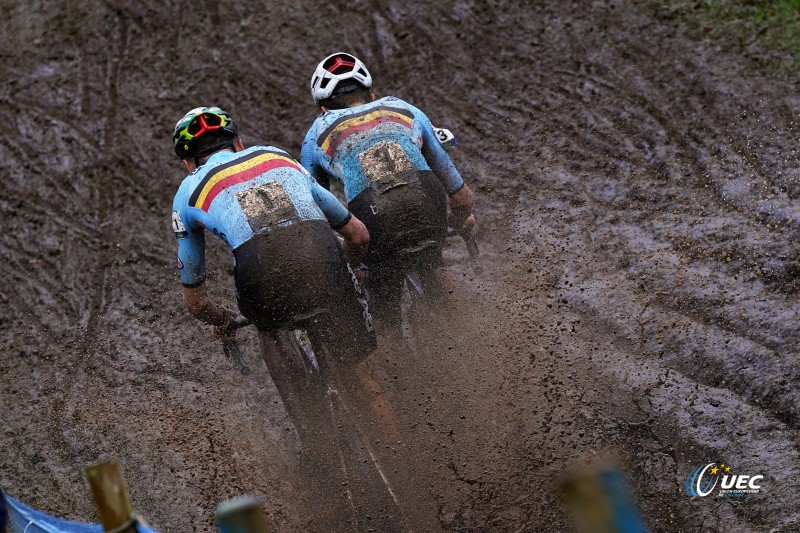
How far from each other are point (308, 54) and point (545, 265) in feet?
16.4

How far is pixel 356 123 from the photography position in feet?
22.9

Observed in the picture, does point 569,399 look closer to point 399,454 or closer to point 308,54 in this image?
point 399,454

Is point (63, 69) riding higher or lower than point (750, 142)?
higher

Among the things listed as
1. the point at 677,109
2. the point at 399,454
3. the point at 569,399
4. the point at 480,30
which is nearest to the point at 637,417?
the point at 569,399

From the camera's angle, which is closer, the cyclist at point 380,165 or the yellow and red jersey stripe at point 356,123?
the cyclist at point 380,165

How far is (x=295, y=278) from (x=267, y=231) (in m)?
0.36

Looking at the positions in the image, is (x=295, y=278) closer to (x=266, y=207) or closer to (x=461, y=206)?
(x=266, y=207)

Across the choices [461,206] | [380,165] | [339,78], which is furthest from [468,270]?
[339,78]

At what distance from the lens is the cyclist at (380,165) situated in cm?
687

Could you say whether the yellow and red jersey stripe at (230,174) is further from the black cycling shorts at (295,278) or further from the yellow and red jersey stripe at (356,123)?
the yellow and red jersey stripe at (356,123)

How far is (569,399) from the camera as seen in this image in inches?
283

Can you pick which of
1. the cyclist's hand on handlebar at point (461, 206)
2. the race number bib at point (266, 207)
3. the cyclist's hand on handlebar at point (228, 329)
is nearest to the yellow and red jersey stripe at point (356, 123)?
the cyclist's hand on handlebar at point (461, 206)

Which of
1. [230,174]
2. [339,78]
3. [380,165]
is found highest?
[339,78]

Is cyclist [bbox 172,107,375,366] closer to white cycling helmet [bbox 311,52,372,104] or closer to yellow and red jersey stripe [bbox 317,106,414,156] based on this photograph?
yellow and red jersey stripe [bbox 317,106,414,156]
